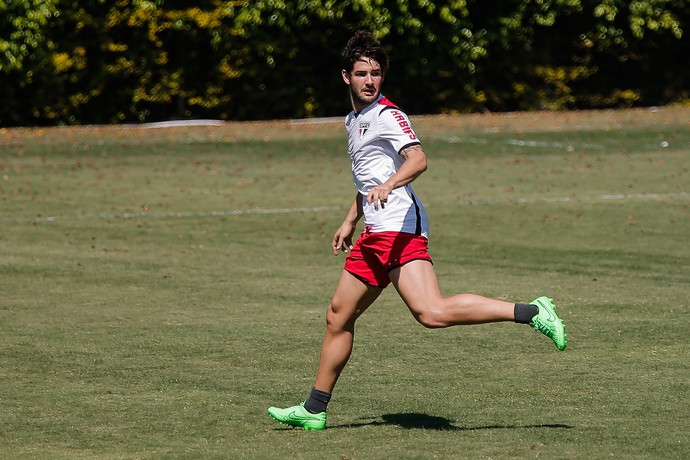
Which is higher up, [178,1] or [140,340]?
[178,1]

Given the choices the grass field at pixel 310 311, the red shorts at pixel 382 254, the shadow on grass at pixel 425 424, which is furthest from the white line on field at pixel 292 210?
the red shorts at pixel 382 254

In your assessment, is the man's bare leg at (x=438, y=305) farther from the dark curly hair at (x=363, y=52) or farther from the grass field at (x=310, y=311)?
the dark curly hair at (x=363, y=52)

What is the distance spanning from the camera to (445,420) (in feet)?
22.0

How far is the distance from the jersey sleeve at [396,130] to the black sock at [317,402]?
1293mm

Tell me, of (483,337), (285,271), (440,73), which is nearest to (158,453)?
(483,337)

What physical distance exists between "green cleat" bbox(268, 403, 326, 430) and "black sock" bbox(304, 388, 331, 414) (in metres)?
0.02

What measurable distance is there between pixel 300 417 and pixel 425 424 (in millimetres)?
636

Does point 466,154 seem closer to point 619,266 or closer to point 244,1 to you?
point 244,1

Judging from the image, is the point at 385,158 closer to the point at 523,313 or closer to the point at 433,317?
the point at 433,317

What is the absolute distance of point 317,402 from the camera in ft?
21.7

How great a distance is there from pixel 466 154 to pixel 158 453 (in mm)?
15509

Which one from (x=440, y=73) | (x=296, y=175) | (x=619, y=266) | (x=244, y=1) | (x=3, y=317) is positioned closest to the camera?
(x=3, y=317)

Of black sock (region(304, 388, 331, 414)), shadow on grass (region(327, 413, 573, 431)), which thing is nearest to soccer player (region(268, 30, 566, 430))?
black sock (region(304, 388, 331, 414))

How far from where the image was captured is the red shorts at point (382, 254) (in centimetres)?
647
